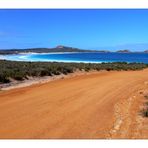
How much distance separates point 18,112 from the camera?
8.30m

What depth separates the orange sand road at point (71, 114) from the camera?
6.59 m

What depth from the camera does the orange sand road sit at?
659cm

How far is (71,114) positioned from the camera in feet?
26.8
